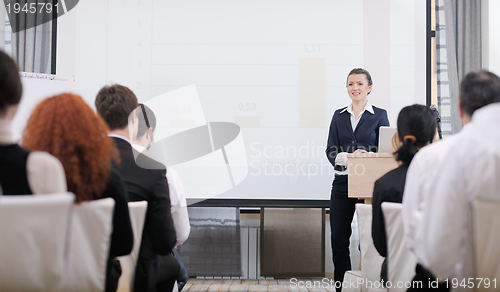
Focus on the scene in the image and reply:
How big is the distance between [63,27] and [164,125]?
1.27 m

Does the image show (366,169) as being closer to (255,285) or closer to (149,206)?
(149,206)

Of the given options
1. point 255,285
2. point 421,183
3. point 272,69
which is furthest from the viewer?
point 272,69

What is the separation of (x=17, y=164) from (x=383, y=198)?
1.26 m

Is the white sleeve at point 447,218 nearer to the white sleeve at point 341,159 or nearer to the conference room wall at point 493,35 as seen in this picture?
the white sleeve at point 341,159

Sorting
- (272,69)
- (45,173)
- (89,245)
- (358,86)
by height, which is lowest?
(89,245)

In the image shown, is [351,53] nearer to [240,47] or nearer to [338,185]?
[240,47]

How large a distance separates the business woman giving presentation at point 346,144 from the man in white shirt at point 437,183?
1.42 metres

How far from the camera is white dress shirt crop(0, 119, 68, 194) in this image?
1072mm

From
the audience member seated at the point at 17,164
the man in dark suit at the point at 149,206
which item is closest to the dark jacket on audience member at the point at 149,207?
the man in dark suit at the point at 149,206

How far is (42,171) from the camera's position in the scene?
3.54ft

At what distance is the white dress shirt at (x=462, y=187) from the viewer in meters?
1.01

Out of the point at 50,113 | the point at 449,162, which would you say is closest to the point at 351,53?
the point at 449,162

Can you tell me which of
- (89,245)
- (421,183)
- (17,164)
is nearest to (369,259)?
(421,183)

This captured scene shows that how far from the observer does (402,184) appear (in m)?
1.53
